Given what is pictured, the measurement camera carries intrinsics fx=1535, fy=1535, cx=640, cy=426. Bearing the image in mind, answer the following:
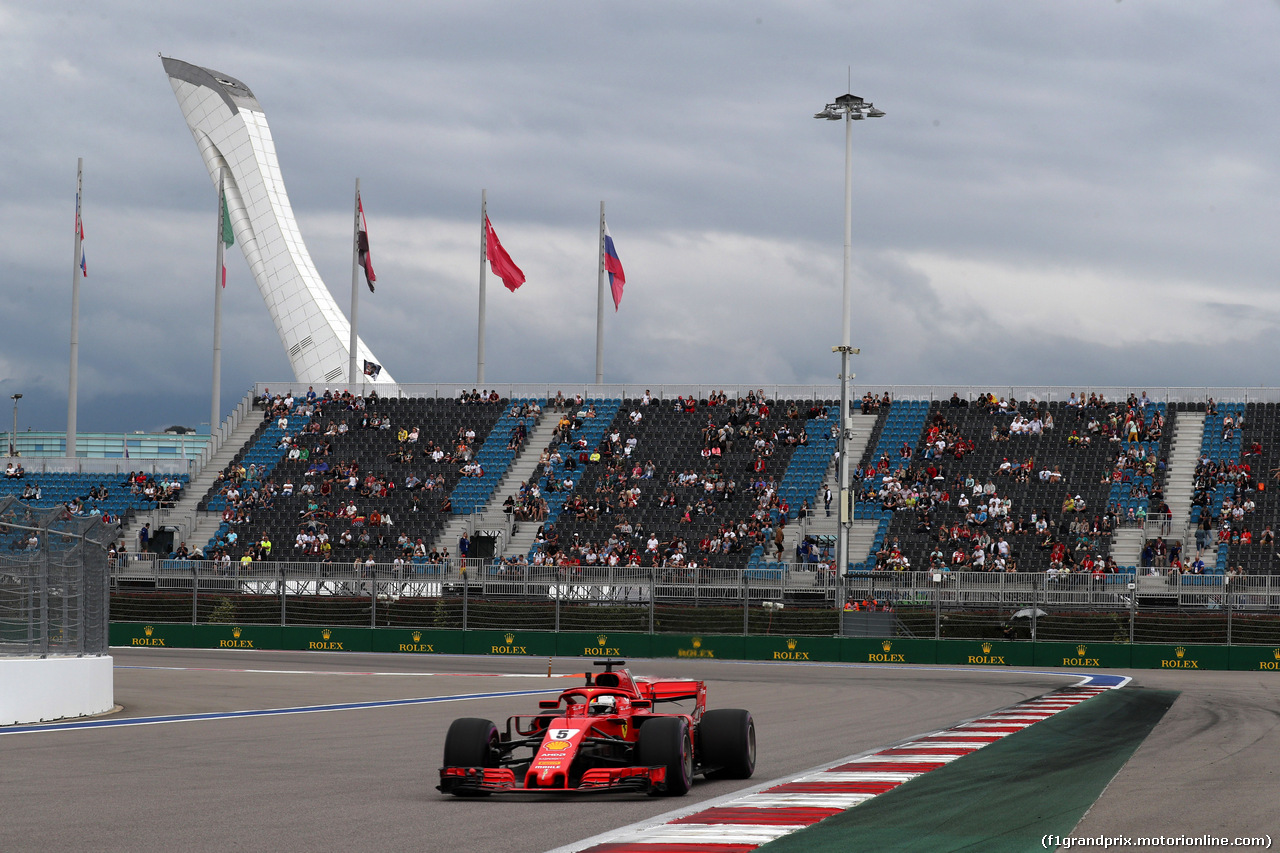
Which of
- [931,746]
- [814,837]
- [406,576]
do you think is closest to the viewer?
[814,837]

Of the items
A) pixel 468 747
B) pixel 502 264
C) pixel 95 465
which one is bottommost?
pixel 468 747

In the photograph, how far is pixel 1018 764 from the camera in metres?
13.6

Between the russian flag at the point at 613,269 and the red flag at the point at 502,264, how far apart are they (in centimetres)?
345

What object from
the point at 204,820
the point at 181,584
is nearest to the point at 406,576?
the point at 181,584

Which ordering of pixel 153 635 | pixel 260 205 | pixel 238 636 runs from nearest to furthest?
pixel 238 636 → pixel 153 635 → pixel 260 205

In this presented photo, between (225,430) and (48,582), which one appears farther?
(225,430)

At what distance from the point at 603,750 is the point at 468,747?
1.08 meters

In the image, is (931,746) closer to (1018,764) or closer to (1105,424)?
(1018,764)

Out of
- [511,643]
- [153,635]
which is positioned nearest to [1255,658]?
[511,643]

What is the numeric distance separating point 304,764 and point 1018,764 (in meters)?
6.42

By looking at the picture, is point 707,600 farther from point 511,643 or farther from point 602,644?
point 511,643

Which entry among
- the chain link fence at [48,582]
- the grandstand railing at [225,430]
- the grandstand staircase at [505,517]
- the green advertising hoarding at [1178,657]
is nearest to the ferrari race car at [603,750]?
the chain link fence at [48,582]

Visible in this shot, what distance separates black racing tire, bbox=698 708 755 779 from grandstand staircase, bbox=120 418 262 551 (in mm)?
39662

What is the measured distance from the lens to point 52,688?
60.0ft
